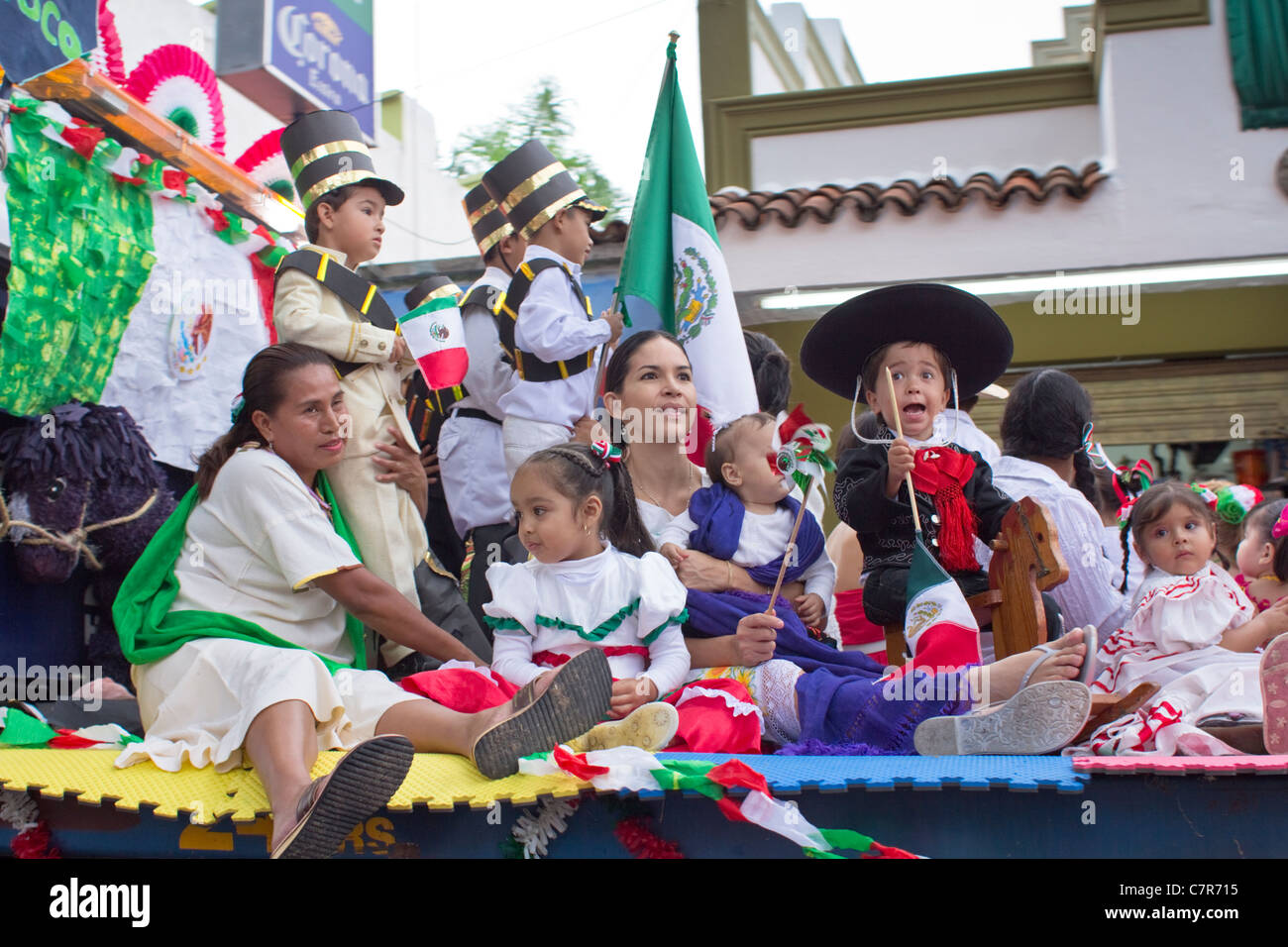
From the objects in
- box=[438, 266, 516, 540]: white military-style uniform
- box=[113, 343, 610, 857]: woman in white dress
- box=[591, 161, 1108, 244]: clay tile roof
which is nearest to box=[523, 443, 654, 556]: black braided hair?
box=[113, 343, 610, 857]: woman in white dress

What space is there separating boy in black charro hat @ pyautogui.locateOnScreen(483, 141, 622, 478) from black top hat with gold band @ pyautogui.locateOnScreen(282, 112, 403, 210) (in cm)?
48

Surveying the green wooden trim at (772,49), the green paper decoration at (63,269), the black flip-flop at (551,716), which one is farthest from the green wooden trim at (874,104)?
the black flip-flop at (551,716)

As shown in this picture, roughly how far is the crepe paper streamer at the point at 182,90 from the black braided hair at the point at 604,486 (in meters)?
2.67

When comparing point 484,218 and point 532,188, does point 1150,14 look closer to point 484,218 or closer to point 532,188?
point 484,218

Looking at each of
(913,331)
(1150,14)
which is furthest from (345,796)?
(1150,14)

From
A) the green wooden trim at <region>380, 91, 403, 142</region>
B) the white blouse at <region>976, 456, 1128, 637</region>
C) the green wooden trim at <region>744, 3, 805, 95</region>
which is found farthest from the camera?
the green wooden trim at <region>380, 91, 403, 142</region>

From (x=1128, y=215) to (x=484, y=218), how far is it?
4.67 m

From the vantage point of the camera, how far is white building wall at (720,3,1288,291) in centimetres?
788

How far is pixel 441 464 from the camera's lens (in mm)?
4449

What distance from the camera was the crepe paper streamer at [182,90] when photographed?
16.5 feet

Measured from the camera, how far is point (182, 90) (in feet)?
17.0

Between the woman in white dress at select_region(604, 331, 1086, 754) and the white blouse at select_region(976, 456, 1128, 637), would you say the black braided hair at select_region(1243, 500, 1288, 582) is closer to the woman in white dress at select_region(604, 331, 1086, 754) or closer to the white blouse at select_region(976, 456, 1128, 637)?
the white blouse at select_region(976, 456, 1128, 637)

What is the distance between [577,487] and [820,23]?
46.5 ft
